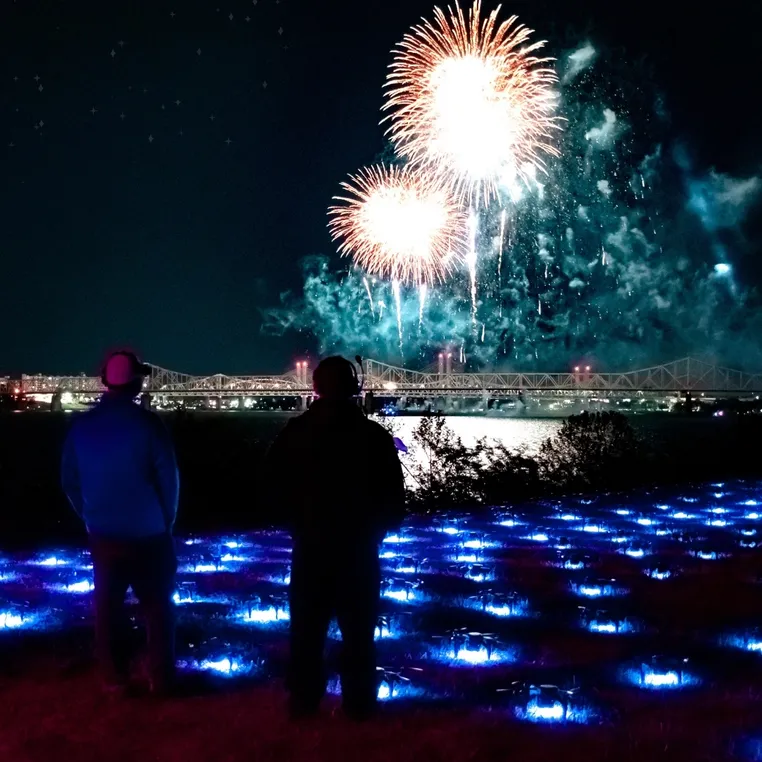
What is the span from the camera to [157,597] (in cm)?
462

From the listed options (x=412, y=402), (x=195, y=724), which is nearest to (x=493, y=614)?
(x=195, y=724)

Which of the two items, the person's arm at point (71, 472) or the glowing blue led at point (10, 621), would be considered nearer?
the person's arm at point (71, 472)

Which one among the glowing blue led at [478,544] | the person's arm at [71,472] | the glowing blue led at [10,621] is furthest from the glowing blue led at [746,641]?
the glowing blue led at [10,621]

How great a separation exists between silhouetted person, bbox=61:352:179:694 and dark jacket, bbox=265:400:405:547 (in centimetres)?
66

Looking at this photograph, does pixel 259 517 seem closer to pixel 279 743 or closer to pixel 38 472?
pixel 38 472

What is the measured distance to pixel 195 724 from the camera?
14.4 ft

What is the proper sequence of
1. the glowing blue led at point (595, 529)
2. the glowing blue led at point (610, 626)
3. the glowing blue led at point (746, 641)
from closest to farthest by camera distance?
the glowing blue led at point (746, 641) → the glowing blue led at point (610, 626) → the glowing blue led at point (595, 529)

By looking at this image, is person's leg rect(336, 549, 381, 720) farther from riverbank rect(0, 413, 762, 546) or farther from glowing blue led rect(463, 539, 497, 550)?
glowing blue led rect(463, 539, 497, 550)

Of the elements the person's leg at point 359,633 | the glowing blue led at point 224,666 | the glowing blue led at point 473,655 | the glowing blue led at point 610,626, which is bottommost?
the glowing blue led at point 610,626

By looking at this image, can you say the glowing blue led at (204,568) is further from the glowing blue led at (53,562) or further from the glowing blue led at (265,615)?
the glowing blue led at (265,615)

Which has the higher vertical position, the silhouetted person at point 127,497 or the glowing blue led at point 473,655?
the silhouetted person at point 127,497

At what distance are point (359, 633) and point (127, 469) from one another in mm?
1399

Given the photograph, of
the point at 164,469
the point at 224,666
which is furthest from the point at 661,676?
the point at 164,469

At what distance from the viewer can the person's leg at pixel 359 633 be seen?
4277mm
